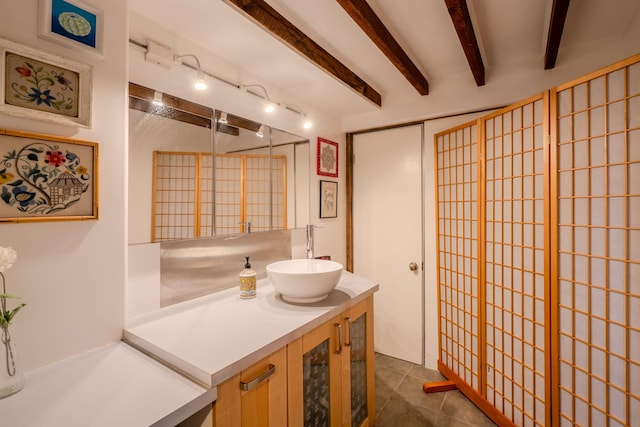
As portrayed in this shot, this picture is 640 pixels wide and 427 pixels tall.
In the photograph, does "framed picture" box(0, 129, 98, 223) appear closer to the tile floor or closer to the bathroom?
the bathroom

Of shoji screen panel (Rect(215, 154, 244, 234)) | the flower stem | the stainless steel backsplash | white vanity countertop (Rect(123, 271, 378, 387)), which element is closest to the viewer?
A: the flower stem

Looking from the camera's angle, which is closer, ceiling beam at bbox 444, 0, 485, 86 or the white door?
ceiling beam at bbox 444, 0, 485, 86

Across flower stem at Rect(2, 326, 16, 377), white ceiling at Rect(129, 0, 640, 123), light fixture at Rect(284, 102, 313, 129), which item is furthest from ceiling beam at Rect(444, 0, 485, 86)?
flower stem at Rect(2, 326, 16, 377)

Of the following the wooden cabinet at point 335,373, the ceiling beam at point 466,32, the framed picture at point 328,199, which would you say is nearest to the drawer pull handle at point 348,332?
the wooden cabinet at point 335,373

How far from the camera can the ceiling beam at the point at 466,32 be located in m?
1.34

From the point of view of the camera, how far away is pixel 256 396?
0.97 meters

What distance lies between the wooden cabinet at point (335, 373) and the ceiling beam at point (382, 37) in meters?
1.50

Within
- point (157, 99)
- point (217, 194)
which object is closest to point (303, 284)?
point (217, 194)

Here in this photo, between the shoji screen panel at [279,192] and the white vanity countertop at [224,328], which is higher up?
the shoji screen panel at [279,192]

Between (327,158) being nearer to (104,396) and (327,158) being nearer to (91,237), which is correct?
(91,237)

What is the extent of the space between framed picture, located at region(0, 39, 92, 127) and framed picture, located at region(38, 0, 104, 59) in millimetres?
73

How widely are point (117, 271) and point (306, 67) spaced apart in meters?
1.55

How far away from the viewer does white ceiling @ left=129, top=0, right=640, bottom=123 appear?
1391 millimetres

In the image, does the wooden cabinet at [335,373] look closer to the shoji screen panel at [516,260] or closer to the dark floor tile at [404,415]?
the dark floor tile at [404,415]
